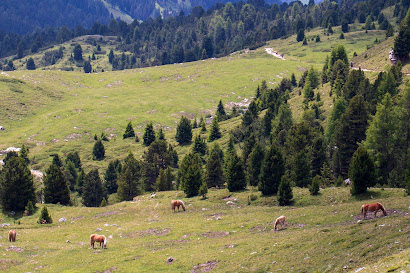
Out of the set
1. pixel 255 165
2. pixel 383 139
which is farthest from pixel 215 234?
pixel 383 139

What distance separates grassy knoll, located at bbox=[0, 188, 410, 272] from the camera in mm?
29469

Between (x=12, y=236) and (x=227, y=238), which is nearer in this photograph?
(x=227, y=238)

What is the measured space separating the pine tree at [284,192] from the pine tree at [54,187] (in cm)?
4569

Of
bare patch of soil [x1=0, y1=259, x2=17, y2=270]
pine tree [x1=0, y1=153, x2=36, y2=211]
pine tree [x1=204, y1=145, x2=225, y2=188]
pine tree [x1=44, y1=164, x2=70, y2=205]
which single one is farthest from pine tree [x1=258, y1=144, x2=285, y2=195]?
pine tree [x1=0, y1=153, x2=36, y2=211]

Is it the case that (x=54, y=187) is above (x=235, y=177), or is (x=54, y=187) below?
below

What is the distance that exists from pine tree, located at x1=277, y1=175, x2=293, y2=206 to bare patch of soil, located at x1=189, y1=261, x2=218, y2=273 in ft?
87.6

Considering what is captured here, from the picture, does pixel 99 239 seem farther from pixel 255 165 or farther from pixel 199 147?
pixel 199 147

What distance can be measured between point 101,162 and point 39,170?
72.8 feet

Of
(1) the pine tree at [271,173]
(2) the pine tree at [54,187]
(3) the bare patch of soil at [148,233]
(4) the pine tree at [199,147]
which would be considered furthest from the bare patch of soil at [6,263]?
(4) the pine tree at [199,147]

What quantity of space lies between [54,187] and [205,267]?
186 feet

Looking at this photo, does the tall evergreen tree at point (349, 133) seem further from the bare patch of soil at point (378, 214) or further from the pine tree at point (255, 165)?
the bare patch of soil at point (378, 214)

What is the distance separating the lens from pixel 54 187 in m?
81.3

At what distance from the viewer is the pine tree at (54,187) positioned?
80750 millimetres

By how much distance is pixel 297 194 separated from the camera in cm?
6259
